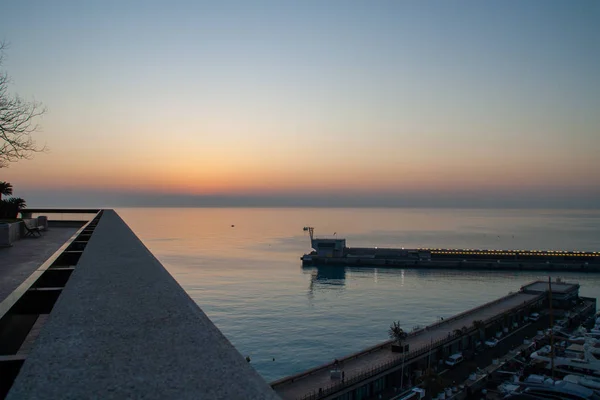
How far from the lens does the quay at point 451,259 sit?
2756 inches

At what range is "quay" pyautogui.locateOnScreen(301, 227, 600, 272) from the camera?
70.0 m

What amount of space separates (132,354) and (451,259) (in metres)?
76.7

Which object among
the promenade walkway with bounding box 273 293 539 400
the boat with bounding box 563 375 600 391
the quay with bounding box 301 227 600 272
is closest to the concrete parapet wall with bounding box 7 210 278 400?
the promenade walkway with bounding box 273 293 539 400

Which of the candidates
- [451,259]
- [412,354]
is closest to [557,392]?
[412,354]

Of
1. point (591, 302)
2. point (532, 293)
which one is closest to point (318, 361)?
point (532, 293)

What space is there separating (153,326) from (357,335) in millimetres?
30110

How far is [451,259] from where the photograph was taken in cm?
7400

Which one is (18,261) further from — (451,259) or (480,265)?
(451,259)

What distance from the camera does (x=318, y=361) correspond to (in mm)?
25500

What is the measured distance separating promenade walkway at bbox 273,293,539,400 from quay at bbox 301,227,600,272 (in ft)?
118

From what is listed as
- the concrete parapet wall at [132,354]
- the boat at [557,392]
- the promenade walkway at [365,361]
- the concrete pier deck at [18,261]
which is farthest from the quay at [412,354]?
the concrete parapet wall at [132,354]

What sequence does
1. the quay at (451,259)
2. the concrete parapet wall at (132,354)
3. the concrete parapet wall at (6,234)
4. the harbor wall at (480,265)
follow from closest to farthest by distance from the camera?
the concrete parapet wall at (132,354) < the concrete parapet wall at (6,234) < the harbor wall at (480,265) < the quay at (451,259)

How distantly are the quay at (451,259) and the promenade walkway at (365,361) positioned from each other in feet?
118

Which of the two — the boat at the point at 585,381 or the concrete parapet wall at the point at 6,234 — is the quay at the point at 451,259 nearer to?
the boat at the point at 585,381
